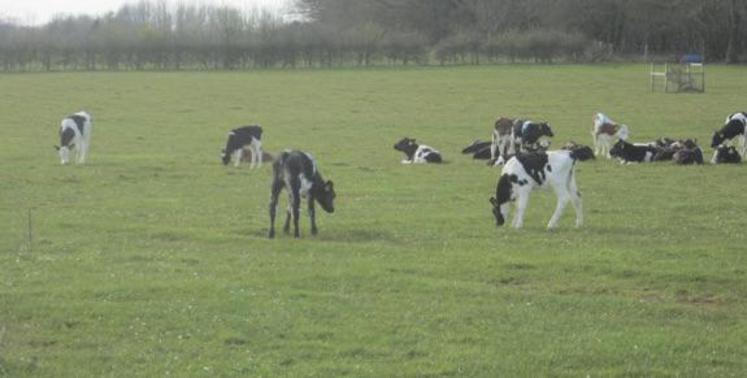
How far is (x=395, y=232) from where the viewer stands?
20.3 meters

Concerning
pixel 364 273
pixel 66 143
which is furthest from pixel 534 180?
pixel 66 143

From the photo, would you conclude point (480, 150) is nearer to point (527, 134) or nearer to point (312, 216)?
point (527, 134)

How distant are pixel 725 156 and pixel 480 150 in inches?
275

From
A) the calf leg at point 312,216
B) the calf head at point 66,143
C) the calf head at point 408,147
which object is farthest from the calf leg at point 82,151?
the calf leg at point 312,216

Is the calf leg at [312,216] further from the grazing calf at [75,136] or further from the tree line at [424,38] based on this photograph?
the tree line at [424,38]

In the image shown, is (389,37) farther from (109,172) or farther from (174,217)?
(174,217)

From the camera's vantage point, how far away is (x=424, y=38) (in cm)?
11781

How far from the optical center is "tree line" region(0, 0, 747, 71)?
10350 centimetres

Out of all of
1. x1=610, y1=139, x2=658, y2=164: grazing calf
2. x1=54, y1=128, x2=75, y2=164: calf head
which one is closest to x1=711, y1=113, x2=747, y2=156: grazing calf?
x1=610, y1=139, x2=658, y2=164: grazing calf

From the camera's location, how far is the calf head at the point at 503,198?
827 inches

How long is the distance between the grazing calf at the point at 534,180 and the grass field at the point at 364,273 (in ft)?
1.43

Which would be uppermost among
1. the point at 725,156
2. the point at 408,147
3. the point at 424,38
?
the point at 424,38

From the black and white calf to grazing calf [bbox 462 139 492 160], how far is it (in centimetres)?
643

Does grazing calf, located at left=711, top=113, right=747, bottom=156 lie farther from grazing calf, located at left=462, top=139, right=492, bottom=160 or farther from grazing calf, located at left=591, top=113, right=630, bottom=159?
grazing calf, located at left=462, top=139, right=492, bottom=160
